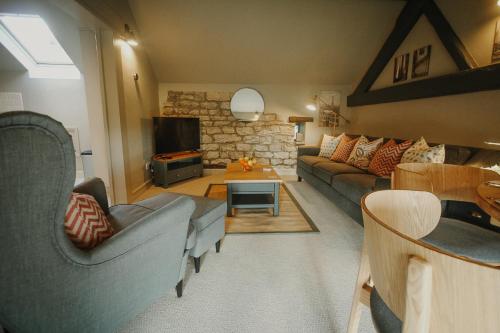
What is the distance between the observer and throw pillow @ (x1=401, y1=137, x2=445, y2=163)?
2110 mm

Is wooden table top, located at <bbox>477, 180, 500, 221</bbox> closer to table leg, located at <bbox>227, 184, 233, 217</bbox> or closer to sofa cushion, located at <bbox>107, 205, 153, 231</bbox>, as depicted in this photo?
sofa cushion, located at <bbox>107, 205, 153, 231</bbox>

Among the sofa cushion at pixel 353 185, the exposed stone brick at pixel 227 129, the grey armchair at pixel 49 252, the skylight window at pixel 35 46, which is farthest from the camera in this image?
the exposed stone brick at pixel 227 129

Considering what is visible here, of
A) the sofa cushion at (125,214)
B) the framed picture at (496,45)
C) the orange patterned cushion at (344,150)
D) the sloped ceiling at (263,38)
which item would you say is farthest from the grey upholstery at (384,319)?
the sloped ceiling at (263,38)

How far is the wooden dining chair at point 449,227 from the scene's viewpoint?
949mm

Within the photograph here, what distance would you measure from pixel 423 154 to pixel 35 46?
19.7 feet

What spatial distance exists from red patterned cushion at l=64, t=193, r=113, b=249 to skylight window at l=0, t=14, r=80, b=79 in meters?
3.83

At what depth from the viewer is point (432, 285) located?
0.39m

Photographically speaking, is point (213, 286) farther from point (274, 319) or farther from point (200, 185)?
point (200, 185)

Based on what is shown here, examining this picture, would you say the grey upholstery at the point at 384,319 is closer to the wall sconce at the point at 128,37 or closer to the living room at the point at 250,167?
the living room at the point at 250,167

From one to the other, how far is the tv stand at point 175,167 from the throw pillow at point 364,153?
2.79 metres

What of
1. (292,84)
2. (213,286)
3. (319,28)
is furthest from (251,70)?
(213,286)

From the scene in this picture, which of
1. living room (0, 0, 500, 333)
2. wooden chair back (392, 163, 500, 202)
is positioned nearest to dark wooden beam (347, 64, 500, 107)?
living room (0, 0, 500, 333)

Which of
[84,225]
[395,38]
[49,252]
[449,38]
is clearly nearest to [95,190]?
[84,225]

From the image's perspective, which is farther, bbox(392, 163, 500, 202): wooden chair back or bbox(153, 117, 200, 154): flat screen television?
bbox(153, 117, 200, 154): flat screen television
